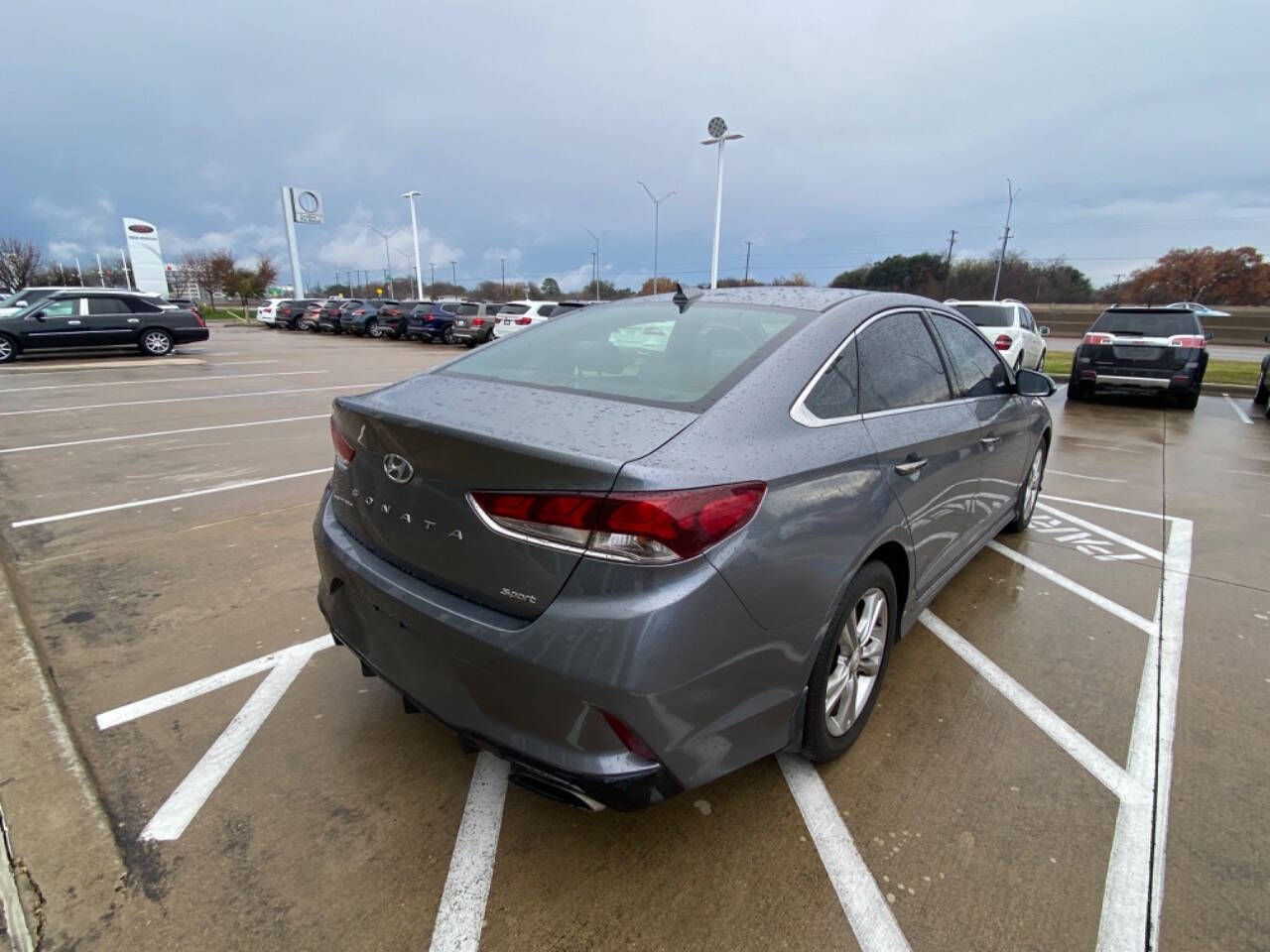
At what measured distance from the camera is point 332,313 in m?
31.6

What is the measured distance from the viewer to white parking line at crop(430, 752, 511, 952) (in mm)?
1723

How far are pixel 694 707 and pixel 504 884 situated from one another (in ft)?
2.62

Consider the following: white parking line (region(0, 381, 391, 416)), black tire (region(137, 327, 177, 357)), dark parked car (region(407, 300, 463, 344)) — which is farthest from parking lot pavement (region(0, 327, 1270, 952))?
dark parked car (region(407, 300, 463, 344))

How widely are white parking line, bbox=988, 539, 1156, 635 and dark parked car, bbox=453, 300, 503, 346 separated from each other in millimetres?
21883

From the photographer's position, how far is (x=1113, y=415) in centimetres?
1004

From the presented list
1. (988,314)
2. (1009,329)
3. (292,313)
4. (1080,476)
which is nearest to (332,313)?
(292,313)

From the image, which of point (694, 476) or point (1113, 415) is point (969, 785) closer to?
point (694, 476)

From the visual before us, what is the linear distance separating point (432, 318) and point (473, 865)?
25627 mm

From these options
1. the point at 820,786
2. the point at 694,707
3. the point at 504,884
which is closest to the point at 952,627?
the point at 820,786

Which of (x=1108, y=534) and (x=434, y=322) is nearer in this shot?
(x=1108, y=534)

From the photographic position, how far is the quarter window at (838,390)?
7.00ft

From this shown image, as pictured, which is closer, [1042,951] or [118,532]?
[1042,951]

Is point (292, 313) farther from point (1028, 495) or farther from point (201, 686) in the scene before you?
point (1028, 495)

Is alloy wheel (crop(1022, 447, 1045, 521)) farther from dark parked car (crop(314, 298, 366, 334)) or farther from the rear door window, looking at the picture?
dark parked car (crop(314, 298, 366, 334))
